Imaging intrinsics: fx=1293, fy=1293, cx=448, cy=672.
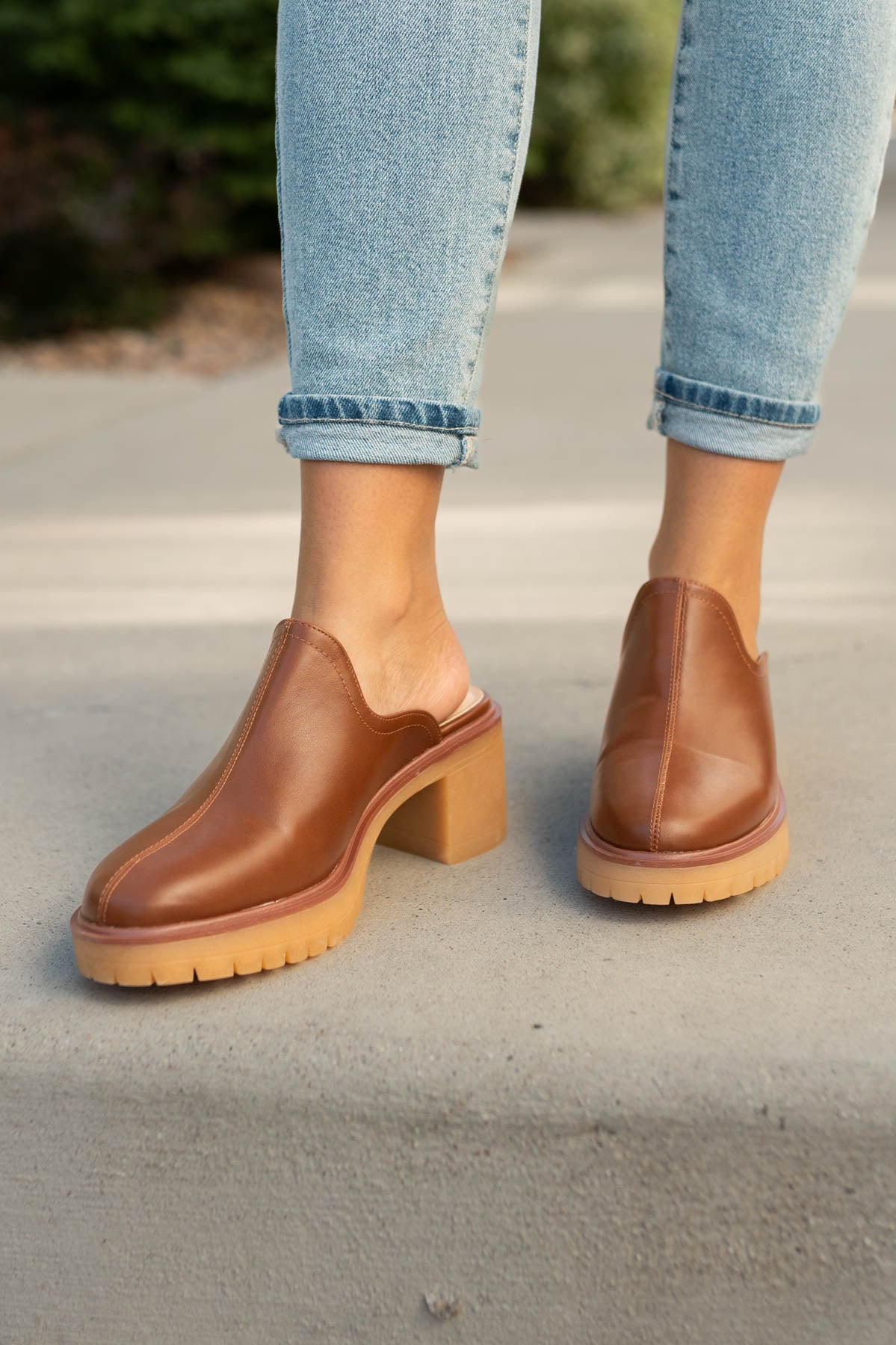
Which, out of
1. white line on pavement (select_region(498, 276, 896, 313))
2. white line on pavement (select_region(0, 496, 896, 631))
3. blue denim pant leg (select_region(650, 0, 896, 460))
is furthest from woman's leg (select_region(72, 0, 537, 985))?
white line on pavement (select_region(498, 276, 896, 313))

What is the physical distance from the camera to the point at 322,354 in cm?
94

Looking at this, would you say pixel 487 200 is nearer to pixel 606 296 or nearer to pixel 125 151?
pixel 606 296

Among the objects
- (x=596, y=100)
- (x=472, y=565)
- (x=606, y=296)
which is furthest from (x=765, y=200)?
(x=596, y=100)

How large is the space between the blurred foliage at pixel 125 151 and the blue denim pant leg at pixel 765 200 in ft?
14.7

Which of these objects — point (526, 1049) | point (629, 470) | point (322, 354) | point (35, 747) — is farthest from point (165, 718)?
point (629, 470)

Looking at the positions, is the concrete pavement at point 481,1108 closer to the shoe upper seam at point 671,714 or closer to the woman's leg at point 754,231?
the shoe upper seam at point 671,714

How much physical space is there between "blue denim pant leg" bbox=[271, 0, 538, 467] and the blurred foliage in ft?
14.6

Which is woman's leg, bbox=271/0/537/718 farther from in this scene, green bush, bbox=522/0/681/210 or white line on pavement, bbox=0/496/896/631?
green bush, bbox=522/0/681/210

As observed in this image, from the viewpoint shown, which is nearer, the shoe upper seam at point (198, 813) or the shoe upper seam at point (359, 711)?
the shoe upper seam at point (198, 813)

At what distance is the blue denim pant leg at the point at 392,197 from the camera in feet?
Answer: 2.99

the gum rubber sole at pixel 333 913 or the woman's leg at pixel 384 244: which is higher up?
the woman's leg at pixel 384 244

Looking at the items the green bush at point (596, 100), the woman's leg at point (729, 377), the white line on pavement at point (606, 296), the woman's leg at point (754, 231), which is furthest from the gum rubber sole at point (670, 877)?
the green bush at point (596, 100)

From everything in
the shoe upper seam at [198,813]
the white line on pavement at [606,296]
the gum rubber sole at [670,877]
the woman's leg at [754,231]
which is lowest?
the white line on pavement at [606,296]

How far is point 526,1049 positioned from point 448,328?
512 millimetres
